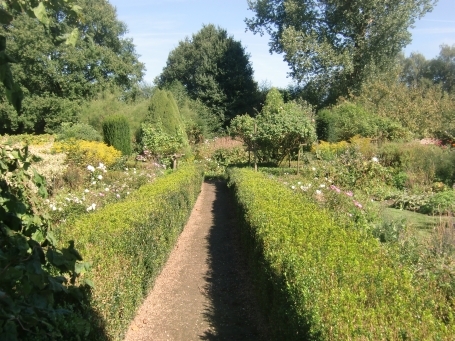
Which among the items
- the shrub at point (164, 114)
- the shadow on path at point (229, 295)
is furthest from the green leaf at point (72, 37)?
the shrub at point (164, 114)

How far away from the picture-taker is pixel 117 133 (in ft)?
63.3

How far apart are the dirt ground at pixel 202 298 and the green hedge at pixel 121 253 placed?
265 mm

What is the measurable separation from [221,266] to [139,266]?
253 centimetres

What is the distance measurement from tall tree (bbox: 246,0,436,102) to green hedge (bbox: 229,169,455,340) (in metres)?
25.1

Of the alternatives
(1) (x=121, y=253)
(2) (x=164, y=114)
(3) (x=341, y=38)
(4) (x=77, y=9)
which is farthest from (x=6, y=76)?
(3) (x=341, y=38)

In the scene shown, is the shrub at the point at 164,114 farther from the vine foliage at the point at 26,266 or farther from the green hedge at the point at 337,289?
the vine foliage at the point at 26,266

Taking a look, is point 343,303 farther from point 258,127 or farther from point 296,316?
point 258,127

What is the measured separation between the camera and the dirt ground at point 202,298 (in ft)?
16.2

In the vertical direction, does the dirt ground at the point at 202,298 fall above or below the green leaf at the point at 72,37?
below

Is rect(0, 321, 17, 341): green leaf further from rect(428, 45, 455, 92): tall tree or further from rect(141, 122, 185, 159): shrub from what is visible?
rect(428, 45, 455, 92): tall tree

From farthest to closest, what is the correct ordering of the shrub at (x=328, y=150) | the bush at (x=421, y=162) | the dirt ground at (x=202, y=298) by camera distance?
the shrub at (x=328, y=150) → the bush at (x=421, y=162) → the dirt ground at (x=202, y=298)

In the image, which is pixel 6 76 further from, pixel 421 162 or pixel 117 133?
pixel 117 133

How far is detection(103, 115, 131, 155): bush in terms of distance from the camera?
19.3 meters

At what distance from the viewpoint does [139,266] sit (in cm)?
499
